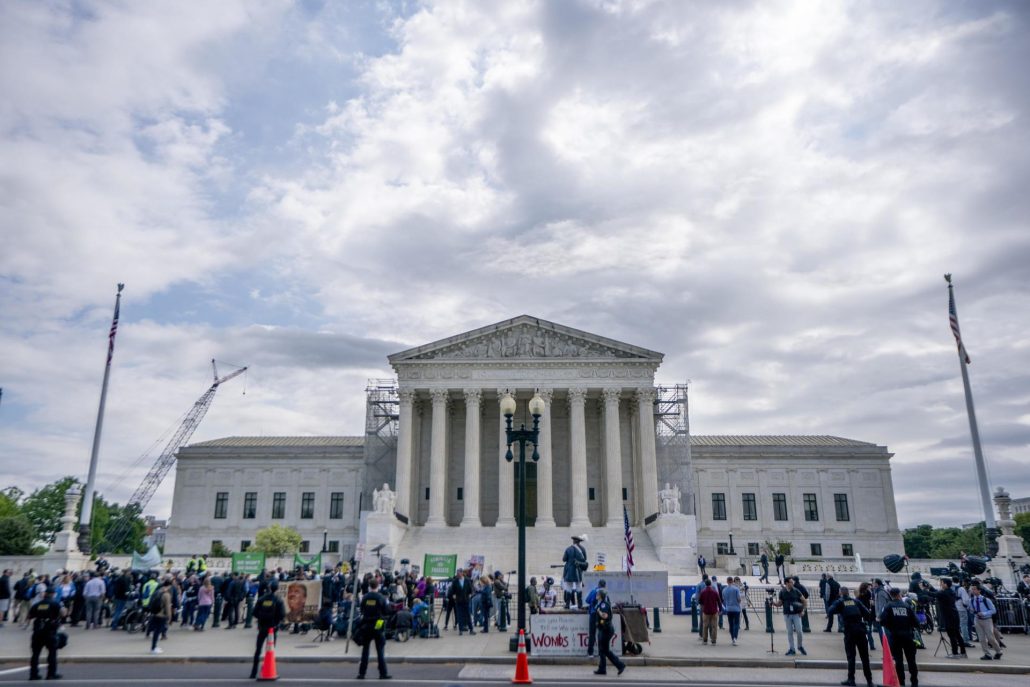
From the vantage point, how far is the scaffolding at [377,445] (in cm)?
6406

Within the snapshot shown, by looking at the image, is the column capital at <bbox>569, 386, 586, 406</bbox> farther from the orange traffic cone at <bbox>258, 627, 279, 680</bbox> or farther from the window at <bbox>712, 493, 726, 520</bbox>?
the orange traffic cone at <bbox>258, 627, 279, 680</bbox>

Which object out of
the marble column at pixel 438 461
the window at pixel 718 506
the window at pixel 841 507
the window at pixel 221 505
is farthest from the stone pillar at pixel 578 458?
the window at pixel 221 505

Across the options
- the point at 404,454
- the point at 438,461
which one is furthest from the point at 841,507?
the point at 404,454

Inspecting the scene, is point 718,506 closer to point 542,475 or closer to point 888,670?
point 542,475

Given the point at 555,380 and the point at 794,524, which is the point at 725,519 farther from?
the point at 555,380

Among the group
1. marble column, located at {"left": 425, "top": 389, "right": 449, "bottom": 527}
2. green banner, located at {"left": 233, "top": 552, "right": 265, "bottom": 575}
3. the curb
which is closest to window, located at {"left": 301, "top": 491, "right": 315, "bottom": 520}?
marble column, located at {"left": 425, "top": 389, "right": 449, "bottom": 527}

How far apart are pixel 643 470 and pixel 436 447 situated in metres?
16.0

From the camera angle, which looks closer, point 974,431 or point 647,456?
point 974,431

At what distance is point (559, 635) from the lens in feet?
61.9

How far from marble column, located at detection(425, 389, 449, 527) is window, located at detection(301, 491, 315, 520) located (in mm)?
19945

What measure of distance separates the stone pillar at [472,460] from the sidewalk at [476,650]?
2990cm

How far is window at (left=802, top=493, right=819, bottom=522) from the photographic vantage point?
2781 inches

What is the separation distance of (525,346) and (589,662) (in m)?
40.5

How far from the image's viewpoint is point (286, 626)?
25469mm
